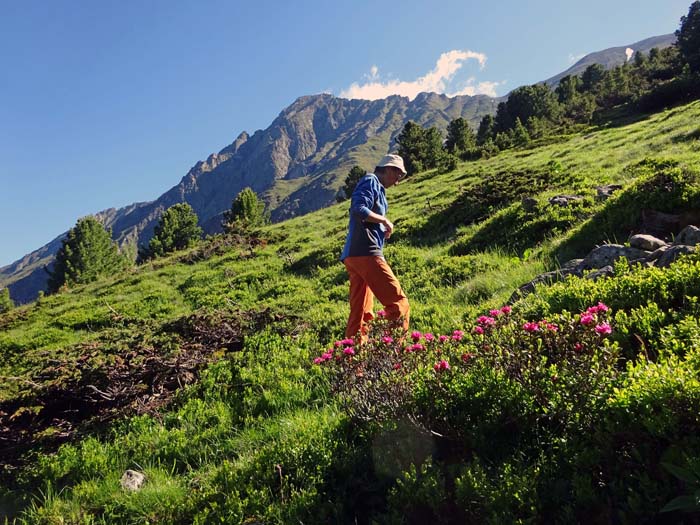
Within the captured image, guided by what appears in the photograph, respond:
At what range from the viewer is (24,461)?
16.3 feet

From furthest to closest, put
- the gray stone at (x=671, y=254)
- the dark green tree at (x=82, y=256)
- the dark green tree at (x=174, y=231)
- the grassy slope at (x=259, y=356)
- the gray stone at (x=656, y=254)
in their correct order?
the dark green tree at (x=174, y=231) < the dark green tree at (x=82, y=256) < the gray stone at (x=656, y=254) < the gray stone at (x=671, y=254) < the grassy slope at (x=259, y=356)

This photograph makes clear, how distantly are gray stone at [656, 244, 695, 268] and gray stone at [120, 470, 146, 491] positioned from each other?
260 inches

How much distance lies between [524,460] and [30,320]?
19.7 meters

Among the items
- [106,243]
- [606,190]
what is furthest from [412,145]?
[606,190]

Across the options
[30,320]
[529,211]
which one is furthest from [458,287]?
[30,320]

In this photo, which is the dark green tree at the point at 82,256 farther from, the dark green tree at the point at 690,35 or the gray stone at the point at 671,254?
the dark green tree at the point at 690,35

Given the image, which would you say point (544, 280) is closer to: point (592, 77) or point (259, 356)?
point (259, 356)

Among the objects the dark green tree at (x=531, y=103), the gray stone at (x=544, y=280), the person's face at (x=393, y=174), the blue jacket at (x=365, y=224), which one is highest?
the dark green tree at (x=531, y=103)

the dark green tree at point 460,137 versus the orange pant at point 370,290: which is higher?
the dark green tree at point 460,137

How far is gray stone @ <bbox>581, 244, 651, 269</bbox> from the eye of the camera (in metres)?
6.07

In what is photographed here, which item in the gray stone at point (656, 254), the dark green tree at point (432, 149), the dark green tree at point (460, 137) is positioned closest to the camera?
the gray stone at point (656, 254)

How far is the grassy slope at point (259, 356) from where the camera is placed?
3.75 metres

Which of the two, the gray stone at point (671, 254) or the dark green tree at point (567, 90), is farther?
the dark green tree at point (567, 90)

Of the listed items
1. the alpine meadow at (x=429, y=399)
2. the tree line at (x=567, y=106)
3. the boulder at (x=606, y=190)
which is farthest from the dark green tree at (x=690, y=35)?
the alpine meadow at (x=429, y=399)
